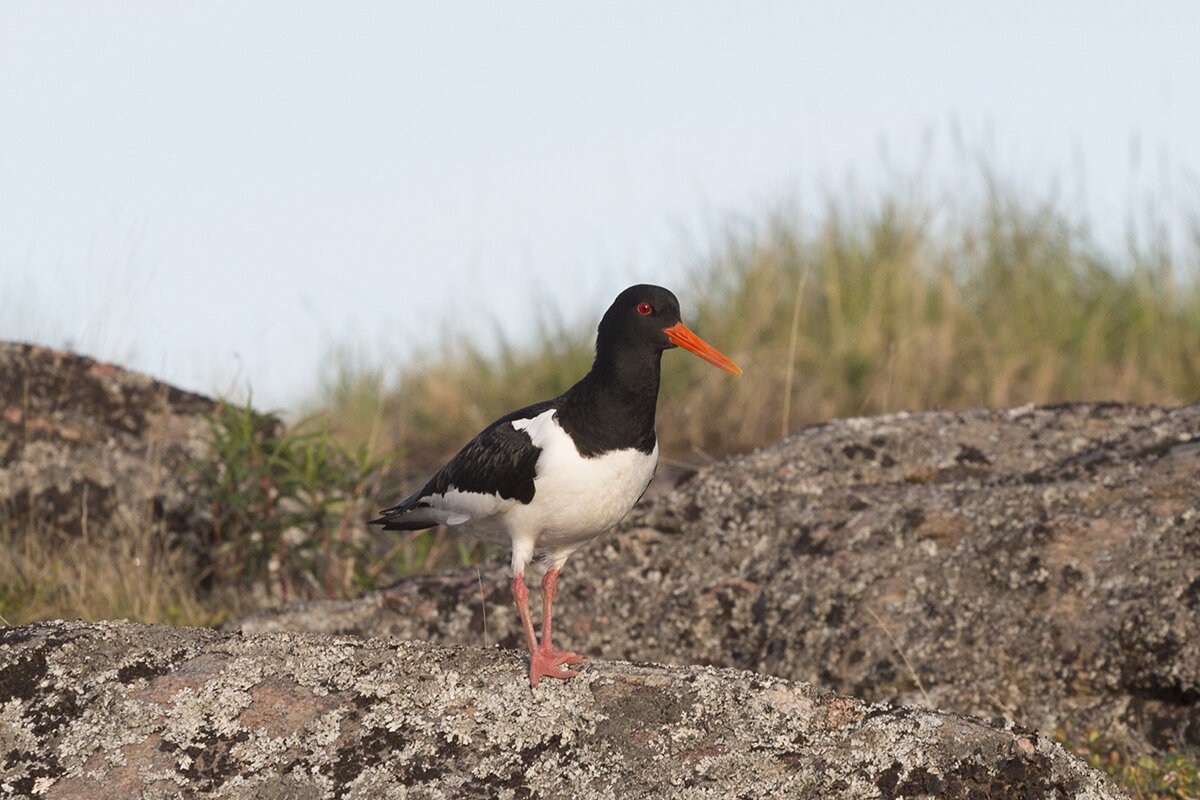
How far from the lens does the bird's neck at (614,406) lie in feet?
14.0

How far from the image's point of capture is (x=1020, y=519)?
5.27 m

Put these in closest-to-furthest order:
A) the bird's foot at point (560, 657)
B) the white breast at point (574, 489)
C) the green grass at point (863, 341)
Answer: the bird's foot at point (560, 657)
the white breast at point (574, 489)
the green grass at point (863, 341)

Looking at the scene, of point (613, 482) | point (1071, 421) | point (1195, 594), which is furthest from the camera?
point (1071, 421)

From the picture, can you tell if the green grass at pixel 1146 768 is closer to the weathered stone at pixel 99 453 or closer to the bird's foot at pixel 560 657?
the bird's foot at pixel 560 657

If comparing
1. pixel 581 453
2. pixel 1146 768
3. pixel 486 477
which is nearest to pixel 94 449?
pixel 486 477

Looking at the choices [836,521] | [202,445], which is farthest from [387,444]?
[836,521]

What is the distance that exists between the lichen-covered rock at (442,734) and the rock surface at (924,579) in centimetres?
167

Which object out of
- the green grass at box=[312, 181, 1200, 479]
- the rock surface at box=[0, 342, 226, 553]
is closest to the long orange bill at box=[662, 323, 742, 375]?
the rock surface at box=[0, 342, 226, 553]

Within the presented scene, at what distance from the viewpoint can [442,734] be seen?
3.19 metres

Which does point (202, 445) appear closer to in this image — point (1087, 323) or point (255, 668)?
point (255, 668)

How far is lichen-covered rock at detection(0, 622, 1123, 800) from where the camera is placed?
3.06 m

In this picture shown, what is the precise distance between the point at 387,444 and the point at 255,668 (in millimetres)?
8410

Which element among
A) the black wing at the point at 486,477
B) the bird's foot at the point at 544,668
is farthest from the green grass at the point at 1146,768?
the black wing at the point at 486,477

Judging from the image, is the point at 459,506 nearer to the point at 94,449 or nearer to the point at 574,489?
the point at 574,489
